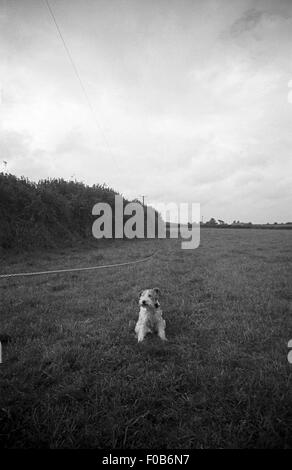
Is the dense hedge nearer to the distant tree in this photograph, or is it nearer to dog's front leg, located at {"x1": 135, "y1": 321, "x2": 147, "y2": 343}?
dog's front leg, located at {"x1": 135, "y1": 321, "x2": 147, "y2": 343}

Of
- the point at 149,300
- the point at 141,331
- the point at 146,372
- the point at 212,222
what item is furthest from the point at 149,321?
the point at 212,222

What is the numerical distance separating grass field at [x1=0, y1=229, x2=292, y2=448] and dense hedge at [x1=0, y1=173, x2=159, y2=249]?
855 centimetres

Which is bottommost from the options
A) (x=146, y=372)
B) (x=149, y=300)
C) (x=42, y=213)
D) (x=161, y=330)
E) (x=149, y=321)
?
(x=146, y=372)

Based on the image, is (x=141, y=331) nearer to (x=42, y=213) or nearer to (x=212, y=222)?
(x=42, y=213)

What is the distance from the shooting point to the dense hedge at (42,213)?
15.3 metres

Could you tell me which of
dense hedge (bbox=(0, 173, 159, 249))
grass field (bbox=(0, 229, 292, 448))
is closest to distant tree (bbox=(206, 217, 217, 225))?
dense hedge (bbox=(0, 173, 159, 249))

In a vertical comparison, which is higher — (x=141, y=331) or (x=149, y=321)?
(x=149, y=321)

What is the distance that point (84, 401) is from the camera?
322cm

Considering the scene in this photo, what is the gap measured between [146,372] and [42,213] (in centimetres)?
1646

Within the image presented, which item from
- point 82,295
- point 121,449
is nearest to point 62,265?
point 82,295

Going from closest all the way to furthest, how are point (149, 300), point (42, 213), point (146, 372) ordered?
point (146, 372), point (149, 300), point (42, 213)

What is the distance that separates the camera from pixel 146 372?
12.5 ft

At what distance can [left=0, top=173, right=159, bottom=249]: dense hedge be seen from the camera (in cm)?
1529

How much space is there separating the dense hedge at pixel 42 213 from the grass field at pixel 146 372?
28.0ft
